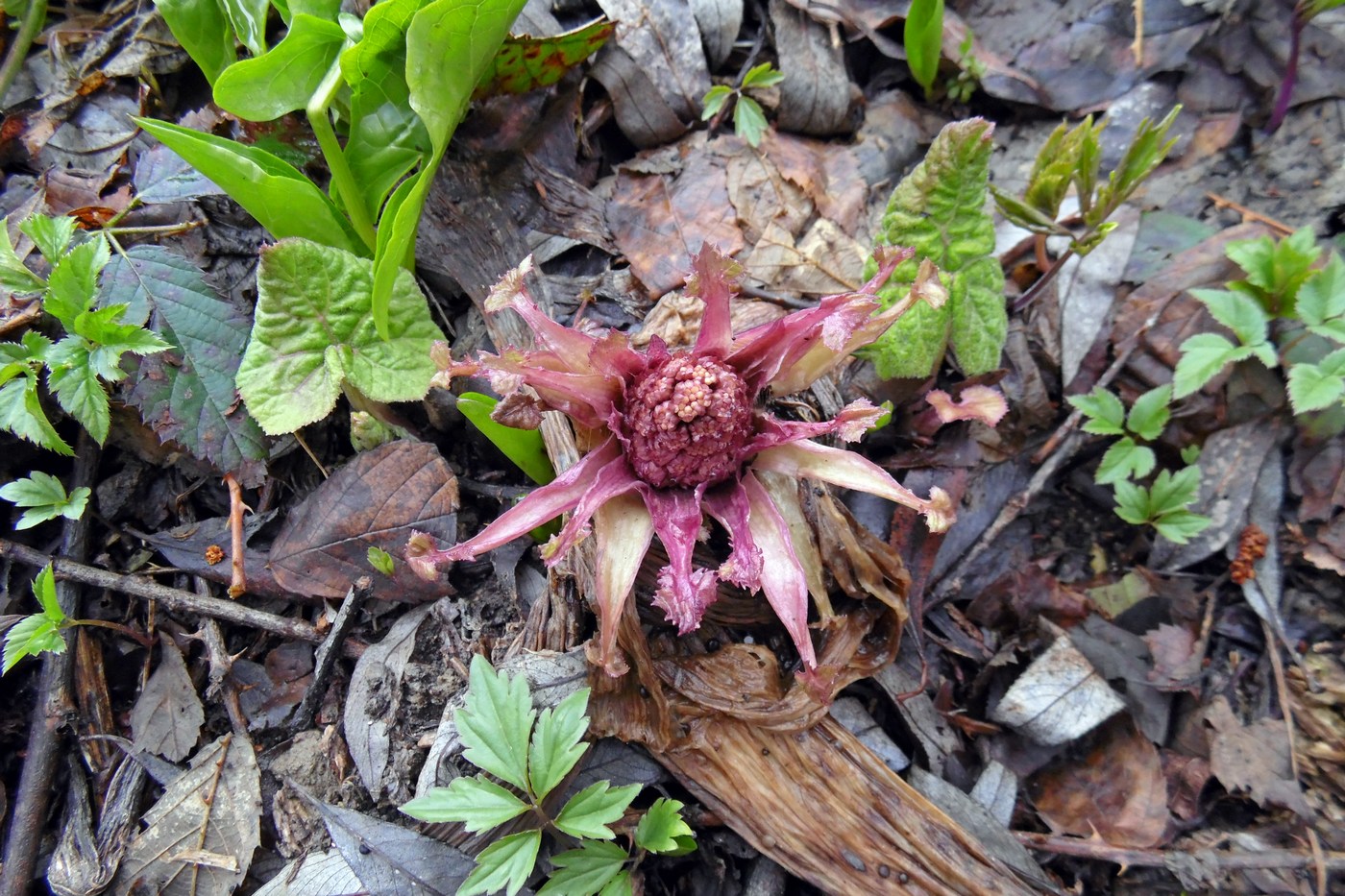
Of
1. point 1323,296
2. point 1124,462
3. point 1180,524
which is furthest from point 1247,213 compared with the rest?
point 1180,524

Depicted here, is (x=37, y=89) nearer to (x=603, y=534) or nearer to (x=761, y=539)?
(x=603, y=534)

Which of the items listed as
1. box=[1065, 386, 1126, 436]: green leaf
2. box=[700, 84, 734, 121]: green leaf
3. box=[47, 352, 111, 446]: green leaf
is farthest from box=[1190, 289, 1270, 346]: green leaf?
box=[47, 352, 111, 446]: green leaf

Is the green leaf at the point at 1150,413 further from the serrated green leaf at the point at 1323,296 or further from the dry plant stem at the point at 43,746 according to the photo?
the dry plant stem at the point at 43,746

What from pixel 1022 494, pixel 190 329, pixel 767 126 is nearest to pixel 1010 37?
pixel 767 126

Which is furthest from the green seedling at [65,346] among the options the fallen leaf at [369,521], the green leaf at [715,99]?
the green leaf at [715,99]

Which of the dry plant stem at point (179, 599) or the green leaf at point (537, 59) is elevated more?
the green leaf at point (537, 59)

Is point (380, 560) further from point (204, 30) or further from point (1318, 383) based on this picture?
point (1318, 383)
